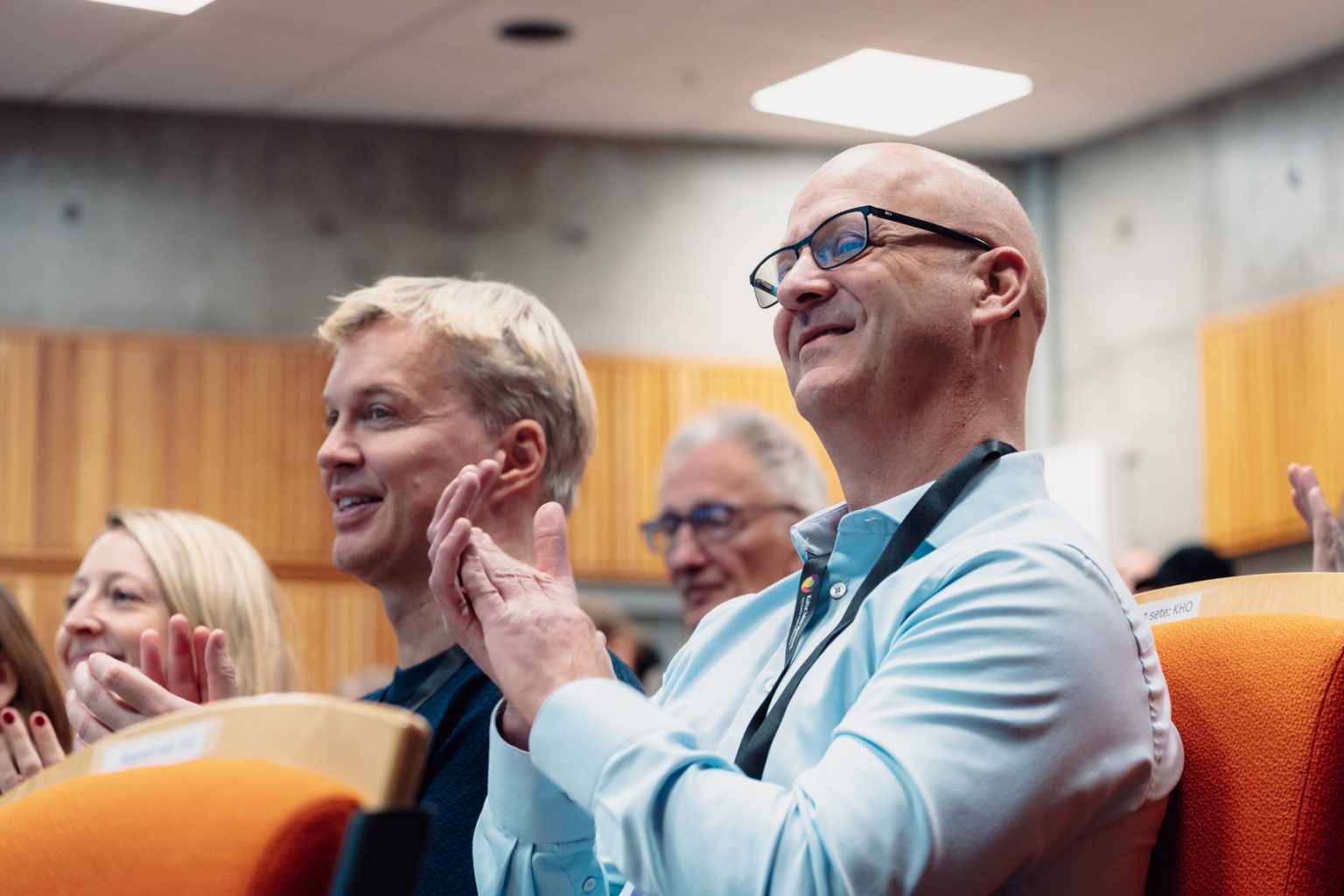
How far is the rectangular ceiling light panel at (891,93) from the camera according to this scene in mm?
7086

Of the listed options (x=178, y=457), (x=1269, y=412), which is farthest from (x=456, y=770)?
(x=1269, y=412)

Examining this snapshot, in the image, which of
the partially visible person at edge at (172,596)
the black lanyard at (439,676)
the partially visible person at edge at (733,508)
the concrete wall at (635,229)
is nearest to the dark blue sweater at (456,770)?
the black lanyard at (439,676)

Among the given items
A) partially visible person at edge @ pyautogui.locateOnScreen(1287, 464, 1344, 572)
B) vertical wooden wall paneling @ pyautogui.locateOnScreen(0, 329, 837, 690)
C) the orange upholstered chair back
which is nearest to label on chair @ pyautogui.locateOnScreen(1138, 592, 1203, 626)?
the orange upholstered chair back

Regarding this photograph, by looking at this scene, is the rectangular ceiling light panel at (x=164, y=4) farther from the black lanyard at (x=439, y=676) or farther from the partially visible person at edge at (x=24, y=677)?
the black lanyard at (x=439, y=676)

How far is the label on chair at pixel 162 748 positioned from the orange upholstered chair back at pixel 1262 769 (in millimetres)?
915

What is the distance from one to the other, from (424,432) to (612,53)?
4667 millimetres

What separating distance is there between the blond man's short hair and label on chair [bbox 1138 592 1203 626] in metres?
1.01

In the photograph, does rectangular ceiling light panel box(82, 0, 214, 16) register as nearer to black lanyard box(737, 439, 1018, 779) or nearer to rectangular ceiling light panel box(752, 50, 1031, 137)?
rectangular ceiling light panel box(752, 50, 1031, 137)

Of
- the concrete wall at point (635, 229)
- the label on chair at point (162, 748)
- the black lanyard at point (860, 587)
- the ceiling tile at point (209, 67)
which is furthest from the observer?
the concrete wall at point (635, 229)

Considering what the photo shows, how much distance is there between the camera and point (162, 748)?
130 centimetres

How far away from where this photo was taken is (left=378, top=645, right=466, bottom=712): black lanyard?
2400 millimetres

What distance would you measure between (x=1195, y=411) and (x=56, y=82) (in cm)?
520

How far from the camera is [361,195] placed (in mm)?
7629

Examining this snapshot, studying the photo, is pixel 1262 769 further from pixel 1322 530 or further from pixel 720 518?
pixel 720 518
